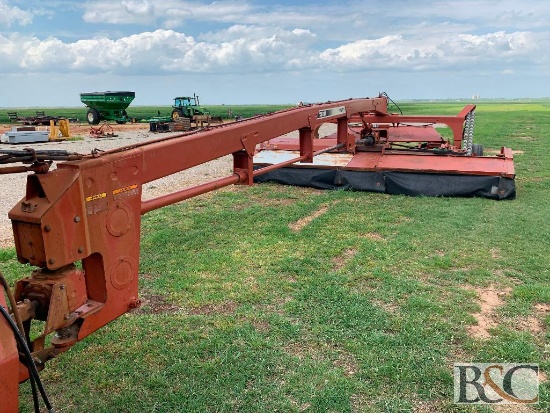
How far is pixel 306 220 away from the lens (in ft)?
23.8

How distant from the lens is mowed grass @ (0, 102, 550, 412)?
10.3ft

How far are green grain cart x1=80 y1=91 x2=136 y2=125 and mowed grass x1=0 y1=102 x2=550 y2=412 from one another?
2739cm

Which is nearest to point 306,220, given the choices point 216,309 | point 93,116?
point 216,309

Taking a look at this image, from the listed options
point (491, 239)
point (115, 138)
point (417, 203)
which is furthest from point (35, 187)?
point (115, 138)

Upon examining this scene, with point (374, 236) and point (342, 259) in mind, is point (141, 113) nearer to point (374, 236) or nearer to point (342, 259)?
point (374, 236)

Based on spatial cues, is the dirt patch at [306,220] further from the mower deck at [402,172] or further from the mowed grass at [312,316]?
the mower deck at [402,172]

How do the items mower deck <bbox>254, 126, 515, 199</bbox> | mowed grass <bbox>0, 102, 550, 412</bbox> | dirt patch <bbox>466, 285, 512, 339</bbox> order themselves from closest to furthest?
mowed grass <bbox>0, 102, 550, 412</bbox> → dirt patch <bbox>466, 285, 512, 339</bbox> → mower deck <bbox>254, 126, 515, 199</bbox>

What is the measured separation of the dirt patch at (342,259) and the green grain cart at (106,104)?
29563 mm

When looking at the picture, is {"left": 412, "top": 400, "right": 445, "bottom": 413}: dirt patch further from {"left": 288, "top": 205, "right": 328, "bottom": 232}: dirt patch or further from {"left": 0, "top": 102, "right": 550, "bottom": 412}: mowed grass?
{"left": 288, "top": 205, "right": 328, "bottom": 232}: dirt patch

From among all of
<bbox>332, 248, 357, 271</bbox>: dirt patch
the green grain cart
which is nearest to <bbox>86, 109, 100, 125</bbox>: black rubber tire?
the green grain cart

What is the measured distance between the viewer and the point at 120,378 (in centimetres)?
330

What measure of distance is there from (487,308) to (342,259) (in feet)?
5.49

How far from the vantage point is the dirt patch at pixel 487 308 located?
3875mm

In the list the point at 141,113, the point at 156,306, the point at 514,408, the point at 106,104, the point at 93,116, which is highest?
the point at 106,104
